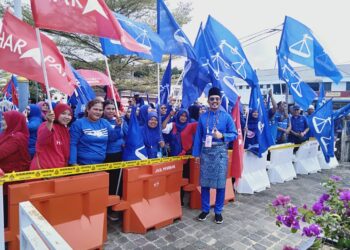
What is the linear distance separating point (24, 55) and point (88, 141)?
130 cm

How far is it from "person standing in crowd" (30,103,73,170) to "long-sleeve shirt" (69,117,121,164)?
9 cm

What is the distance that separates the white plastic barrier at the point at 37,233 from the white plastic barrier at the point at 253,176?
4774mm

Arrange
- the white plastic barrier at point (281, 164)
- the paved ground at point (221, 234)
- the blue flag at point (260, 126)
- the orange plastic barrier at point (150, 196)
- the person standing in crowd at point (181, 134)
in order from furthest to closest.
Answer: the white plastic barrier at point (281, 164)
the blue flag at point (260, 126)
the person standing in crowd at point (181, 134)
the orange plastic barrier at point (150, 196)
the paved ground at point (221, 234)

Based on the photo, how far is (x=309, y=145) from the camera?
27.8 feet

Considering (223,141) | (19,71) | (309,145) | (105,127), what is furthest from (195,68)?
(309,145)

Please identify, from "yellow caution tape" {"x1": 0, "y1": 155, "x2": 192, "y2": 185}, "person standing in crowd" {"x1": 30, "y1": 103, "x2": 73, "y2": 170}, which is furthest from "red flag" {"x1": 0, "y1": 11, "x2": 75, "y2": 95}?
"yellow caution tape" {"x1": 0, "y1": 155, "x2": 192, "y2": 185}

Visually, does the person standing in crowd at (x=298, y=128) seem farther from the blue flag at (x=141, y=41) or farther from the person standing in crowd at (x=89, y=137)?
the person standing in crowd at (x=89, y=137)

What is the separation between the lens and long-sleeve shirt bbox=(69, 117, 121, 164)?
12.1 feet

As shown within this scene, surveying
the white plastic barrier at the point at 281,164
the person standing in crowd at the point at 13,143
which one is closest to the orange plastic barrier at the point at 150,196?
the person standing in crowd at the point at 13,143

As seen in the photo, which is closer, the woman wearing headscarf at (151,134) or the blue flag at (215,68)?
the woman wearing headscarf at (151,134)

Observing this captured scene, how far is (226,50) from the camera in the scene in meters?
5.78

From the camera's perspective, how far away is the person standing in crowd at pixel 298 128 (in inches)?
325

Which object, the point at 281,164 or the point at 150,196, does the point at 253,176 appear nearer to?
the point at 281,164

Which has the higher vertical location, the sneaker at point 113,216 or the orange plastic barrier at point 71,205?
the orange plastic barrier at point 71,205
